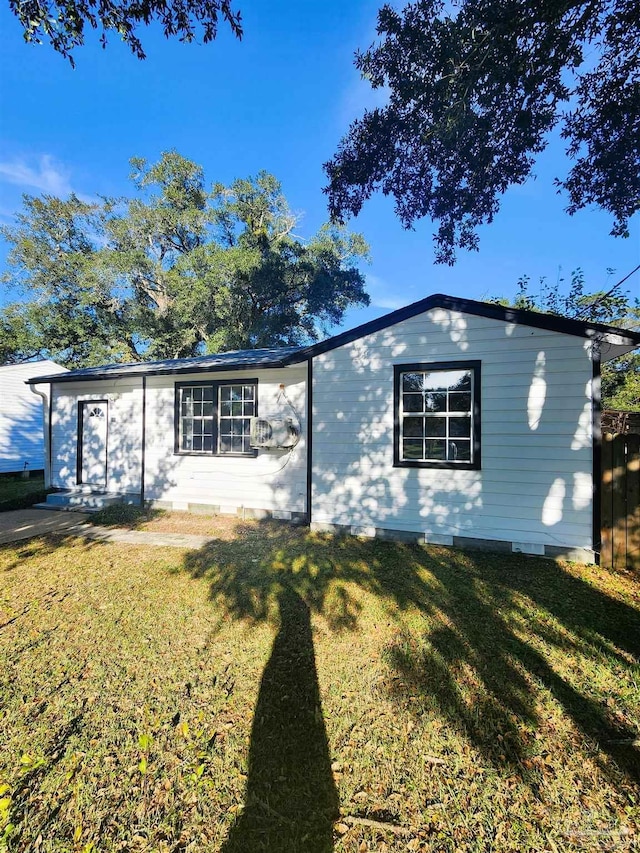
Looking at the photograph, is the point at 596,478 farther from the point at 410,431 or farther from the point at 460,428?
the point at 410,431

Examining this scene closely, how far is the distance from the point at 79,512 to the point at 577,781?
9.53 meters

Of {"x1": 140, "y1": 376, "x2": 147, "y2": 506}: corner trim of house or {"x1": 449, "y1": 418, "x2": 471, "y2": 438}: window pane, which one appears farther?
{"x1": 140, "y1": 376, "x2": 147, "y2": 506}: corner trim of house

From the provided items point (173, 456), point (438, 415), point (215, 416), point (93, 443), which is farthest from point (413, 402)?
point (93, 443)

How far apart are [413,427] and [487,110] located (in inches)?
227

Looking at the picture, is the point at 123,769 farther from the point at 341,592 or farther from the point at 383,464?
the point at 383,464

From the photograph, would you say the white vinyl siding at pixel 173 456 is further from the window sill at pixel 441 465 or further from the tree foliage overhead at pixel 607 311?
the tree foliage overhead at pixel 607 311

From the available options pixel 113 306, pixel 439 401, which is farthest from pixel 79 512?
pixel 113 306

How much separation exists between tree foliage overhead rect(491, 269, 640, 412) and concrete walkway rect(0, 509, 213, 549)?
16.5 m

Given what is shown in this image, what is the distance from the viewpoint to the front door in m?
9.61

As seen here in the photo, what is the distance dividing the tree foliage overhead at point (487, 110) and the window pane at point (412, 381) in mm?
4121

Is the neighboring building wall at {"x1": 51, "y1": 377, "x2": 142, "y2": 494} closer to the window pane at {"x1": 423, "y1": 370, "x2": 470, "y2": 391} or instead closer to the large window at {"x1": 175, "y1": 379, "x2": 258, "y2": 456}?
the large window at {"x1": 175, "y1": 379, "x2": 258, "y2": 456}

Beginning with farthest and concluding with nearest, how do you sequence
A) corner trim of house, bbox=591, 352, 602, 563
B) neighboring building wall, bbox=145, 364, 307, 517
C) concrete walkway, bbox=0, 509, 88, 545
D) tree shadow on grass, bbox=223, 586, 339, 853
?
neighboring building wall, bbox=145, 364, 307, 517 → concrete walkway, bbox=0, 509, 88, 545 → corner trim of house, bbox=591, 352, 602, 563 → tree shadow on grass, bbox=223, 586, 339, 853

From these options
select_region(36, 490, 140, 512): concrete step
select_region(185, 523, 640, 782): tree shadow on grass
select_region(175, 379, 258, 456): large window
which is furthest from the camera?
select_region(36, 490, 140, 512): concrete step

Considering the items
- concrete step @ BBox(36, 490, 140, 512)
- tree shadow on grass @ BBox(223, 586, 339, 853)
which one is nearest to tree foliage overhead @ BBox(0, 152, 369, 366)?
concrete step @ BBox(36, 490, 140, 512)
